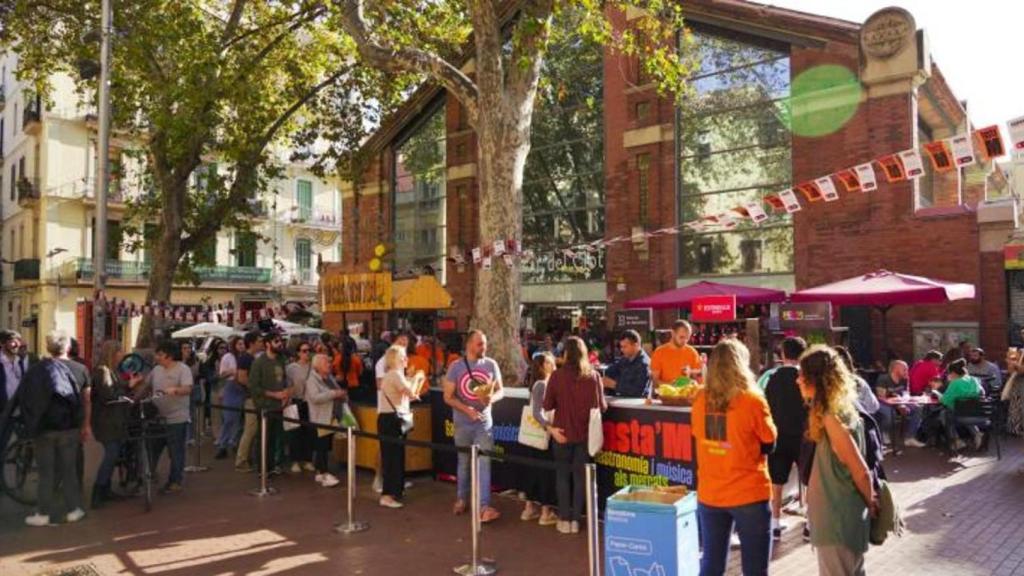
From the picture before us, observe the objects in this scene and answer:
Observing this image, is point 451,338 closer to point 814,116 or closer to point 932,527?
point 814,116

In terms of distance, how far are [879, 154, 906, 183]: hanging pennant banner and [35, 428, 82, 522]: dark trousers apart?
11238mm

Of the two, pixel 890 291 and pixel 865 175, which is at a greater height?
pixel 865 175

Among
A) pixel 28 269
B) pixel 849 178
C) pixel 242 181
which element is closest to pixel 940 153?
pixel 849 178

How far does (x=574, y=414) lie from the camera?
7242mm

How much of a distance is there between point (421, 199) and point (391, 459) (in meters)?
17.9

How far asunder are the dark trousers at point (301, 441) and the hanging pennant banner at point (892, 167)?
9176 mm

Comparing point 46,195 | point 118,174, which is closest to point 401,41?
point 118,174

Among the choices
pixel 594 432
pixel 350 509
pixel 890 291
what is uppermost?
pixel 890 291

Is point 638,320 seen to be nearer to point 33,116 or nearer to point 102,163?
point 102,163

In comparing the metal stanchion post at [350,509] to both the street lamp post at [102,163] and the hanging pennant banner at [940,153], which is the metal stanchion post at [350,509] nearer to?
the hanging pennant banner at [940,153]

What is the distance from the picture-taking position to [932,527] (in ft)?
23.8

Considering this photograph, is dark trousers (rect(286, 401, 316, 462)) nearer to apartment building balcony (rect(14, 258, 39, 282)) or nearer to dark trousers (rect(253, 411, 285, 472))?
dark trousers (rect(253, 411, 285, 472))

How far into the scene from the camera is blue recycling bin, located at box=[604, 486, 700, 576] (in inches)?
191

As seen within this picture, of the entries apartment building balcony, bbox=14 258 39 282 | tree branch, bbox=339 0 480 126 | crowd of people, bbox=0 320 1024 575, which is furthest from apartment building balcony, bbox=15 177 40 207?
tree branch, bbox=339 0 480 126
